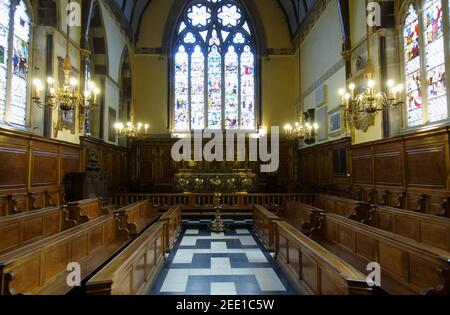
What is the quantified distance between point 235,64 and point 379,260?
13647 mm

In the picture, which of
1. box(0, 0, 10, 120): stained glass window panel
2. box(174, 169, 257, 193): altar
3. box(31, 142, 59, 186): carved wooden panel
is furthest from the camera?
box(174, 169, 257, 193): altar

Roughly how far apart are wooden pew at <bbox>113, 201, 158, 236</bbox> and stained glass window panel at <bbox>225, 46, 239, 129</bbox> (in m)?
7.40

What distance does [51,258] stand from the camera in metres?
3.54

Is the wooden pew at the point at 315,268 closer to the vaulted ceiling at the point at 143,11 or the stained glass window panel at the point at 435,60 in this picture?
the stained glass window panel at the point at 435,60

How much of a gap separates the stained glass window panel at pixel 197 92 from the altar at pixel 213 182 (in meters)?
3.60

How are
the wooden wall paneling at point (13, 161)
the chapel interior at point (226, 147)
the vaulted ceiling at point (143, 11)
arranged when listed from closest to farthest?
the chapel interior at point (226, 147) < the wooden wall paneling at point (13, 161) < the vaulted ceiling at point (143, 11)

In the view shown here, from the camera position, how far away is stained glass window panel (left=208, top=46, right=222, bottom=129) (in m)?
15.7

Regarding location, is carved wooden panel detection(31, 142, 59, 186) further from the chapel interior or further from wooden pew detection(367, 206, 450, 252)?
wooden pew detection(367, 206, 450, 252)

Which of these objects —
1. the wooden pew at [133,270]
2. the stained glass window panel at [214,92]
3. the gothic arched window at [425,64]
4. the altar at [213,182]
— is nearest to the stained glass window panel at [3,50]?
the wooden pew at [133,270]

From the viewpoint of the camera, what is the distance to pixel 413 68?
7516 mm

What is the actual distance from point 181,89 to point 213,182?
5.65 meters

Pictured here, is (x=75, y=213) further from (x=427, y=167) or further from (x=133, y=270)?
(x=427, y=167)
